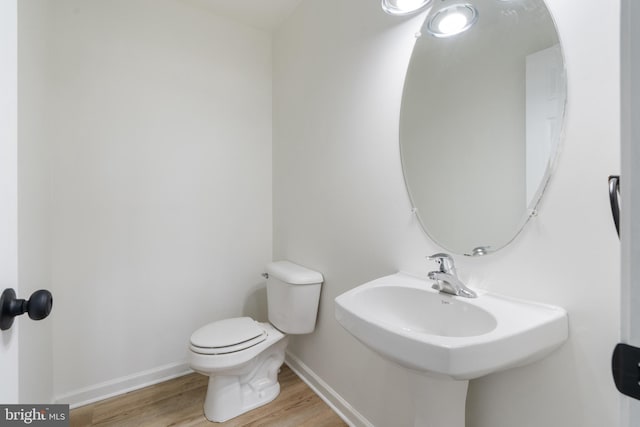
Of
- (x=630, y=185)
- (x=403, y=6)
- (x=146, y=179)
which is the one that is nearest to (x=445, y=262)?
(x=630, y=185)

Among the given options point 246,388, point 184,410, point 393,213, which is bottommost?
point 184,410

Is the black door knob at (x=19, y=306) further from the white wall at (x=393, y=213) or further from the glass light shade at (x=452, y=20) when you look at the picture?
the glass light shade at (x=452, y=20)

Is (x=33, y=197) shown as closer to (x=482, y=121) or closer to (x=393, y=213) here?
(x=393, y=213)

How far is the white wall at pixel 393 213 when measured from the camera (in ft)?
2.53

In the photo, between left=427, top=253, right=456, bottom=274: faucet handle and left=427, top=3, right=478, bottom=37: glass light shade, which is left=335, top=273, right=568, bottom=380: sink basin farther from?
left=427, top=3, right=478, bottom=37: glass light shade

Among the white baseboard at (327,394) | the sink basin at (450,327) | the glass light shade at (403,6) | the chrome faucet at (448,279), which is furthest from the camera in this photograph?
the white baseboard at (327,394)

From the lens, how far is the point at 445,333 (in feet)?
3.36

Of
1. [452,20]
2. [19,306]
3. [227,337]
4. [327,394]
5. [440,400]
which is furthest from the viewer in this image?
[327,394]

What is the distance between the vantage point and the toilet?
154cm

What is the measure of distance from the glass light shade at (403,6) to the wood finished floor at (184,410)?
1.98 meters

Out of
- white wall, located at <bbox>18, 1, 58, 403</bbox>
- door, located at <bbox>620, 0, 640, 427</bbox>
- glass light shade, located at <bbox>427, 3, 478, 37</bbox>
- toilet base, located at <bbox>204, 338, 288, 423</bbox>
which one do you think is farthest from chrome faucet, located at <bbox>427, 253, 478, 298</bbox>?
white wall, located at <bbox>18, 1, 58, 403</bbox>

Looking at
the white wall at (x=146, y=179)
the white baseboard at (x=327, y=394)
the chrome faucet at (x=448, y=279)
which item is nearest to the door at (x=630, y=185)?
the chrome faucet at (x=448, y=279)

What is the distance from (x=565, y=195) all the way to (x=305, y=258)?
1.41m

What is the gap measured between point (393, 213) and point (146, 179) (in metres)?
1.55
